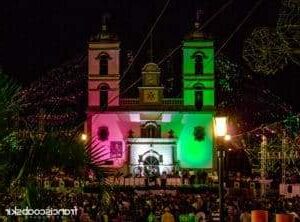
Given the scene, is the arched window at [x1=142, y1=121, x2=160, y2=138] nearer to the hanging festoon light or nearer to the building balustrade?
the building balustrade

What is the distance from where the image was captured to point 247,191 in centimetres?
2978

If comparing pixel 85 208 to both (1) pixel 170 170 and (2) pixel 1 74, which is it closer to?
(2) pixel 1 74

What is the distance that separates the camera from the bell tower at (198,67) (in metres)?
53.0

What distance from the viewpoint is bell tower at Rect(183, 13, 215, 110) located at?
53000 mm

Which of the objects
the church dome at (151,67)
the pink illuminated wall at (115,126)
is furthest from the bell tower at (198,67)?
the pink illuminated wall at (115,126)

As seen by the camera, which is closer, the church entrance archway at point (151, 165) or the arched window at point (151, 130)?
the church entrance archway at point (151, 165)

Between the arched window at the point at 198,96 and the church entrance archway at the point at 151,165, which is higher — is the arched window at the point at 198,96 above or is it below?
above

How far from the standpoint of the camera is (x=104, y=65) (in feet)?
175

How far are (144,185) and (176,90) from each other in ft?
57.9

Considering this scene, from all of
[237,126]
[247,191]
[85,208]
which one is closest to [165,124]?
[237,126]

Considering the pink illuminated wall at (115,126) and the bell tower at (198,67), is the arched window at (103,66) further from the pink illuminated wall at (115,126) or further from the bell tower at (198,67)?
the bell tower at (198,67)

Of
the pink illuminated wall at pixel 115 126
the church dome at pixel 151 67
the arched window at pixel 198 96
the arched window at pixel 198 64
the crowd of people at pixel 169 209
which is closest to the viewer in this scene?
the crowd of people at pixel 169 209

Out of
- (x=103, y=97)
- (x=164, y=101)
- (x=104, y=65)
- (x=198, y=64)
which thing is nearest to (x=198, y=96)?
(x=198, y=64)

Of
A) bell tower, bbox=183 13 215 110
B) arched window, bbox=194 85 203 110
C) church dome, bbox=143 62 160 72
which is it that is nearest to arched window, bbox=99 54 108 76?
church dome, bbox=143 62 160 72
